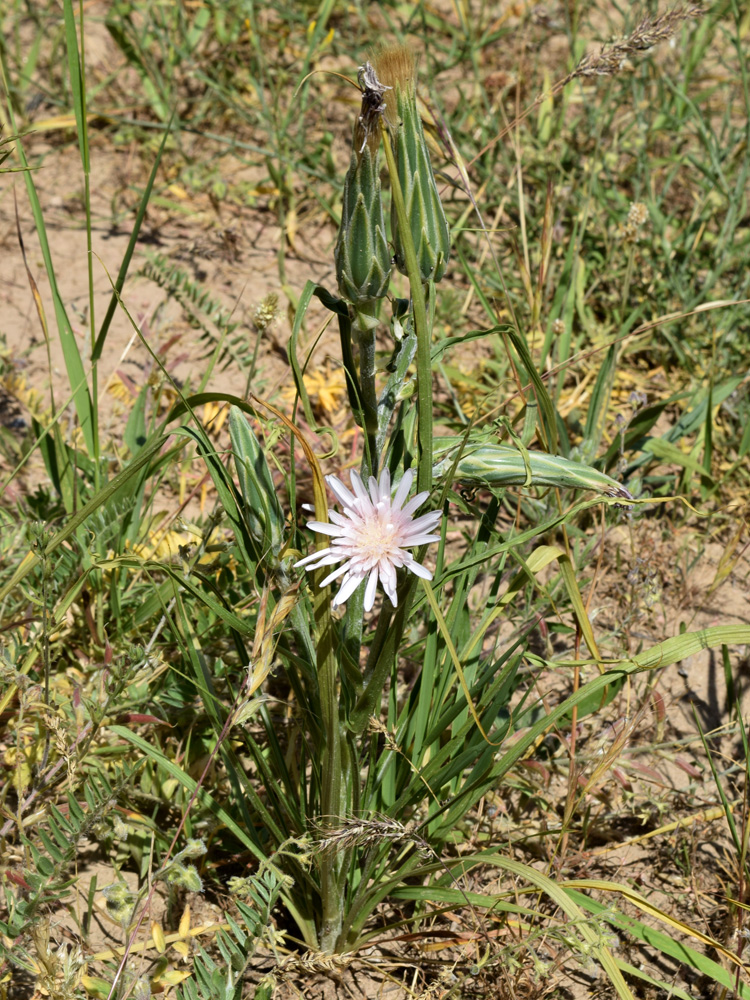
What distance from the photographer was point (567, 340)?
2.53 meters

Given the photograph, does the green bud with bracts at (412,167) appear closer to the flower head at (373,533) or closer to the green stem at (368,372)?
the green stem at (368,372)

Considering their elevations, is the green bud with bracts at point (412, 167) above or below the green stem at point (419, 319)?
above

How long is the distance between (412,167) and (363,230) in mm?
107

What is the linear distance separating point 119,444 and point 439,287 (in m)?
1.18

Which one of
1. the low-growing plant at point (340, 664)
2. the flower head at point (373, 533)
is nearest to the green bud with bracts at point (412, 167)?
the low-growing plant at point (340, 664)

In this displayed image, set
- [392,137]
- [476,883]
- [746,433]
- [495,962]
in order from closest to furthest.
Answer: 1. [392,137]
2. [495,962]
3. [476,883]
4. [746,433]

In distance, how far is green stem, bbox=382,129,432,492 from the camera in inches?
40.5

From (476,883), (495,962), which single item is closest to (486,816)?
(476,883)

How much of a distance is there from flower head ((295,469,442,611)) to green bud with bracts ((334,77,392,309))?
0.24 m

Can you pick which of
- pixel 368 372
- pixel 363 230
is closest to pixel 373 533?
pixel 368 372

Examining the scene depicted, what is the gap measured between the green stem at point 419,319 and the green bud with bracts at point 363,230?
0.07 ft

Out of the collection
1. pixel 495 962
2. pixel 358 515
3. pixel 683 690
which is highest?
pixel 683 690

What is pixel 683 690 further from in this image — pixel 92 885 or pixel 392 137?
pixel 392 137

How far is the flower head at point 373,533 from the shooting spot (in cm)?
112
